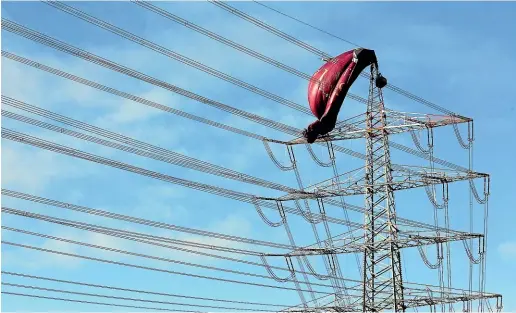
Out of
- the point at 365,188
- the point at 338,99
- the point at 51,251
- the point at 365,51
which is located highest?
the point at 365,51

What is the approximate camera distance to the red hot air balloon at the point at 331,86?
50000mm

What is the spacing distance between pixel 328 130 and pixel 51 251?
72.3ft

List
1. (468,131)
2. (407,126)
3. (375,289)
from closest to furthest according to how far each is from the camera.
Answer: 1. (375,289)
2. (407,126)
3. (468,131)

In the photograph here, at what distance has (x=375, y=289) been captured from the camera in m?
49.5

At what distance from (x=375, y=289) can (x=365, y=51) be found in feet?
52.7

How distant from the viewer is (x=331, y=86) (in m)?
51.1

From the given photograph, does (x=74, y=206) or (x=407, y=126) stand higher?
(x=407, y=126)

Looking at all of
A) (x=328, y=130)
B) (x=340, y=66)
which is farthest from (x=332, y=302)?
(x=340, y=66)

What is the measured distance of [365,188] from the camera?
2025 inches

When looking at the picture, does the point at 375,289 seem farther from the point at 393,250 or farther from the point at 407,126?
the point at 407,126

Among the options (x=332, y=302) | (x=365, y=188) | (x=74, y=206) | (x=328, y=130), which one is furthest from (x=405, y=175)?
(x=74, y=206)

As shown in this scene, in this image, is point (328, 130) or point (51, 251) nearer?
point (51, 251)

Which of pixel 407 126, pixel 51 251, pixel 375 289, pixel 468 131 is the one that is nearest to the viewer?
pixel 51 251

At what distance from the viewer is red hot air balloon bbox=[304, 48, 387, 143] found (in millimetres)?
50000
